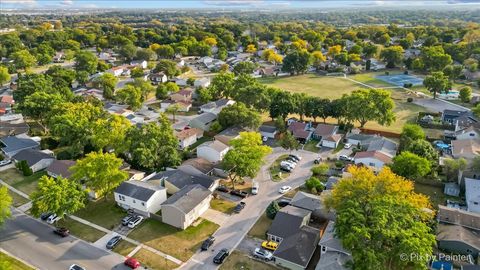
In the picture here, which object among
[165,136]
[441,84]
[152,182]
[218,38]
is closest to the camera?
[152,182]

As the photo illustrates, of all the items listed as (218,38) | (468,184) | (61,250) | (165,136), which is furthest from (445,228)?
(218,38)

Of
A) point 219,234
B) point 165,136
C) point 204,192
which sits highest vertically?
point 165,136

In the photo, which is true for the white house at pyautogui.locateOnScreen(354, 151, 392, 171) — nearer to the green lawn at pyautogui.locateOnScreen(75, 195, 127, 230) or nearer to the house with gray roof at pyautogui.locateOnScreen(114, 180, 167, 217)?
the house with gray roof at pyautogui.locateOnScreen(114, 180, 167, 217)

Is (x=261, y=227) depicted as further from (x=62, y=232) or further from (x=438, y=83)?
(x=438, y=83)

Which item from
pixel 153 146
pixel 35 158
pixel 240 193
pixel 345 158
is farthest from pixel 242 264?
pixel 35 158

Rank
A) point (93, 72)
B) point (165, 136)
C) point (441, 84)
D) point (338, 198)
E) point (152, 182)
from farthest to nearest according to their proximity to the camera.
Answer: point (93, 72) → point (441, 84) → point (165, 136) → point (152, 182) → point (338, 198)

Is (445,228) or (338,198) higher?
(338,198)

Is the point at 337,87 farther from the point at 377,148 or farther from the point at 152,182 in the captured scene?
the point at 152,182

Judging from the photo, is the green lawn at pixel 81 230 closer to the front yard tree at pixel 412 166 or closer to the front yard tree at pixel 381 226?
the front yard tree at pixel 381 226
